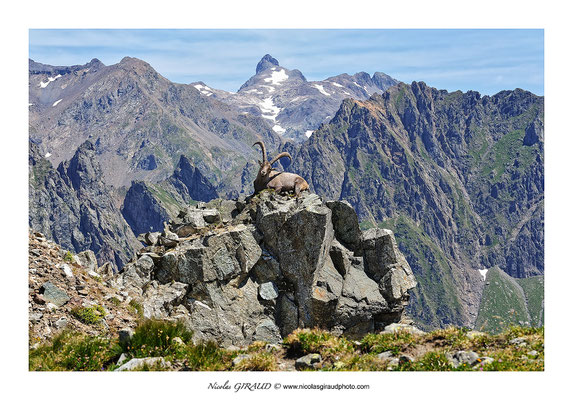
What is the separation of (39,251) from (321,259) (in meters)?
14.4

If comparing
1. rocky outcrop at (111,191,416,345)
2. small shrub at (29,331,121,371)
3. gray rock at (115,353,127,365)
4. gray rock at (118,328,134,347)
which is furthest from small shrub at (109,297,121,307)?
gray rock at (115,353,127,365)

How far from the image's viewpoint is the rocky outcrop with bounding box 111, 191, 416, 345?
27.8 metres

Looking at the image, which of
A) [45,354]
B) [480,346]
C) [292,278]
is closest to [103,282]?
[45,354]

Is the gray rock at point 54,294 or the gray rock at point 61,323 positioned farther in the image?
the gray rock at point 54,294

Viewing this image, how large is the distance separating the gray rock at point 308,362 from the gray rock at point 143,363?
388 centimetres

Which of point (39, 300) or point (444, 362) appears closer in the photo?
point (444, 362)

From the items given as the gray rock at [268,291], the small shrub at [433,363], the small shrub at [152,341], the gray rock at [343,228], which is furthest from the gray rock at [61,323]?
the gray rock at [343,228]

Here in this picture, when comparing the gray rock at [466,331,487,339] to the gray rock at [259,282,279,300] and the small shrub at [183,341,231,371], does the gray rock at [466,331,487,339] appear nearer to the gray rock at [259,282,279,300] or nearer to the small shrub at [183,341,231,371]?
the small shrub at [183,341,231,371]

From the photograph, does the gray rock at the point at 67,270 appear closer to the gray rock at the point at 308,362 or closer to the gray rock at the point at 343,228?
the gray rock at the point at 308,362

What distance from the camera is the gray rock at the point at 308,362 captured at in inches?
634

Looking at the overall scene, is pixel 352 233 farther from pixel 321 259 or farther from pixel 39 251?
pixel 39 251

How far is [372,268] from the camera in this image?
3231 centimetres

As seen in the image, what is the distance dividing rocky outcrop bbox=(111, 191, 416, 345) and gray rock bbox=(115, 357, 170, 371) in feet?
35.0

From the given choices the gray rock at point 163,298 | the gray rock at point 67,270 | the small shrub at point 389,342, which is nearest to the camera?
the small shrub at point 389,342
